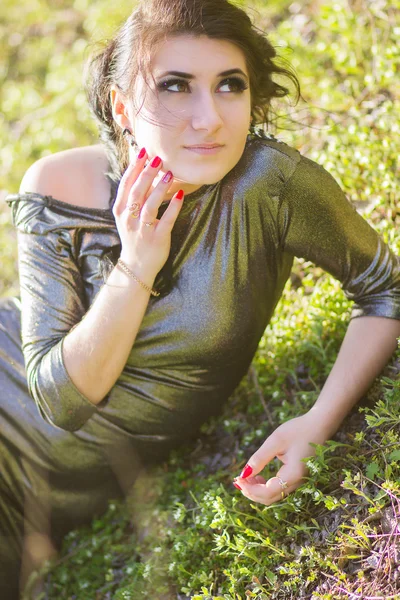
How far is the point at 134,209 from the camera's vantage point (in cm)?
219

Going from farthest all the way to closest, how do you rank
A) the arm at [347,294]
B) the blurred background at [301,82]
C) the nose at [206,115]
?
the blurred background at [301,82] < the arm at [347,294] < the nose at [206,115]

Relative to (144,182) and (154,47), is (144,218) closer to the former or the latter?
(144,182)

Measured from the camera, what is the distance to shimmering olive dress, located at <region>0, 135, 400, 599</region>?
2318mm

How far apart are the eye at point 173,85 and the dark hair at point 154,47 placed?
0.19 feet

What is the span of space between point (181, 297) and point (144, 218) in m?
0.35

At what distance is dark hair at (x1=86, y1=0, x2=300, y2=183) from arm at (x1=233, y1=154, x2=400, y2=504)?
0.38 m

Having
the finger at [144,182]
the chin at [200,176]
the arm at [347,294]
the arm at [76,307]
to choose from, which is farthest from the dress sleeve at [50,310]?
the arm at [347,294]

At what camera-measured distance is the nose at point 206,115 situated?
6.80 ft

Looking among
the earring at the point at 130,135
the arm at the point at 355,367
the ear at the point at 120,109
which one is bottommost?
the arm at the point at 355,367

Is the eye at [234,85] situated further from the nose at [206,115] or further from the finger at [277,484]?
the finger at [277,484]

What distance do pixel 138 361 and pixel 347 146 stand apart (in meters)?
1.76

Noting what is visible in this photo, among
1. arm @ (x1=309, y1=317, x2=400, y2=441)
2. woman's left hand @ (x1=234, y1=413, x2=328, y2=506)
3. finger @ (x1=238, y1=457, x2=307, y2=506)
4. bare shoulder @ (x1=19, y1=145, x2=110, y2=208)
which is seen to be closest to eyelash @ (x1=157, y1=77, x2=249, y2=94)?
bare shoulder @ (x1=19, y1=145, x2=110, y2=208)

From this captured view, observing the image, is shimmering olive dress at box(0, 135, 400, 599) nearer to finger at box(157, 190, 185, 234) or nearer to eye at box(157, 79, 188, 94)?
finger at box(157, 190, 185, 234)

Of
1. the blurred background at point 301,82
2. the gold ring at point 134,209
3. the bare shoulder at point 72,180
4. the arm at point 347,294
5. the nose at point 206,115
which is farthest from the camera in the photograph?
the blurred background at point 301,82
